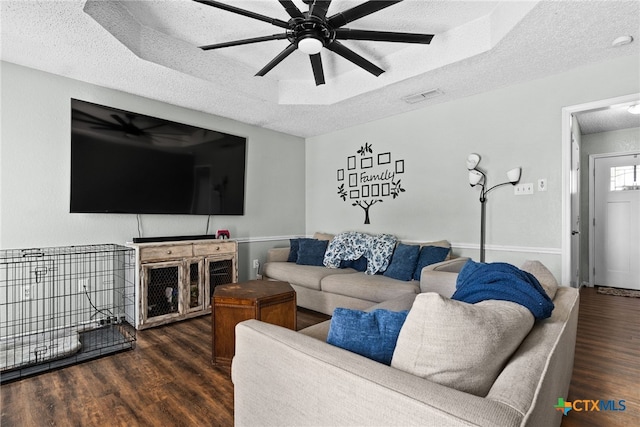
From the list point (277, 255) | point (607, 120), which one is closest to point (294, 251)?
point (277, 255)

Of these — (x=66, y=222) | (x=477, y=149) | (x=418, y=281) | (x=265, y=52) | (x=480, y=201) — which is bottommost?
(x=418, y=281)

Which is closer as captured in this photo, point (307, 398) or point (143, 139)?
point (307, 398)

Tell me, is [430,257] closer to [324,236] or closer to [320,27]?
[324,236]

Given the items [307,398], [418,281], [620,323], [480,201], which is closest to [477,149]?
[480,201]

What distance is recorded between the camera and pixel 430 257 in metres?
3.26

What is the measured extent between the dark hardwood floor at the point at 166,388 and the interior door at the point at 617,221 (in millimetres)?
2408

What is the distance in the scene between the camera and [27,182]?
277cm

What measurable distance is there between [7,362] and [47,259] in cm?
87

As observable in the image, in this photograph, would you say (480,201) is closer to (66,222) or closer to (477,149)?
(477,149)

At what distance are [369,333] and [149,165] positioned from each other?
10.4ft

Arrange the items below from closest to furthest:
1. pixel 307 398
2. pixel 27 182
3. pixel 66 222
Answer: pixel 307 398, pixel 27 182, pixel 66 222

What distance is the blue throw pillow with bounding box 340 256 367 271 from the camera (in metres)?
3.75

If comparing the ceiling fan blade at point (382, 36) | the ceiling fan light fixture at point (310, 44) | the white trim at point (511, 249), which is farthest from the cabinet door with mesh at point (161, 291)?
the white trim at point (511, 249)

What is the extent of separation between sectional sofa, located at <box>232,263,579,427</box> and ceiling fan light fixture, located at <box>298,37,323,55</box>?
1.84 metres
